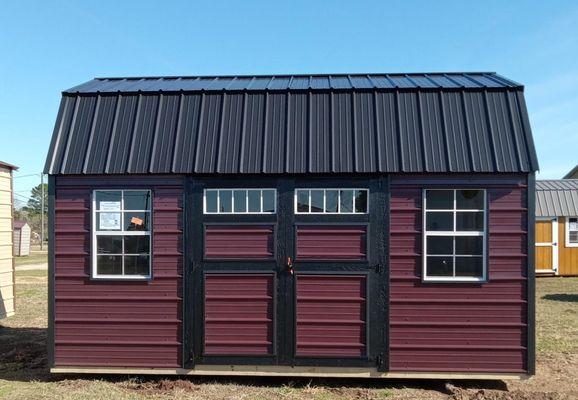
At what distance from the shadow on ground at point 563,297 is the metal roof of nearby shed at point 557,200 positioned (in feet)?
16.9

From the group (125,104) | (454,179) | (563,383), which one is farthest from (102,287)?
(563,383)

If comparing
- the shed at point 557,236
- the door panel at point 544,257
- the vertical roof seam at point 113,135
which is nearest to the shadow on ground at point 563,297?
the door panel at point 544,257

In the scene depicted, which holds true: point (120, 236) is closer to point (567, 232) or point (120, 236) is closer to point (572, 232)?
point (567, 232)

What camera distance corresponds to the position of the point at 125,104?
648 cm

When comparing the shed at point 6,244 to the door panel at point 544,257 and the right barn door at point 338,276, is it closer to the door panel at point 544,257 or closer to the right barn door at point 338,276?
the right barn door at point 338,276

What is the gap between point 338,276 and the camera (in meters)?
6.01

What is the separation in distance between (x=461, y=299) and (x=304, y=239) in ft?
7.33

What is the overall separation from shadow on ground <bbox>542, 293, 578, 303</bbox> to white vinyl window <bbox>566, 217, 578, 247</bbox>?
17.4ft

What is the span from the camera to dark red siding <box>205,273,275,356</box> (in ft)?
19.9

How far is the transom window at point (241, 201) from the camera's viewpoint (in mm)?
6102

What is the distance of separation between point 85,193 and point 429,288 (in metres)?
4.89

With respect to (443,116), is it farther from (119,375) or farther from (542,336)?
(119,375)

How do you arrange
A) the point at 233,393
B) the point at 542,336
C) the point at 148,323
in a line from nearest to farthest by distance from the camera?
the point at 233,393
the point at 148,323
the point at 542,336

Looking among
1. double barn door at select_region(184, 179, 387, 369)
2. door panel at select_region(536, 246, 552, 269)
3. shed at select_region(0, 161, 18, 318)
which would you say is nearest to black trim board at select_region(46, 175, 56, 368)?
double barn door at select_region(184, 179, 387, 369)
